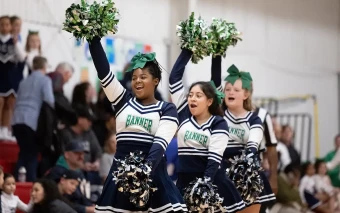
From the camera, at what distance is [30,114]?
8.88m

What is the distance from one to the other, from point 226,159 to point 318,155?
8.16 m

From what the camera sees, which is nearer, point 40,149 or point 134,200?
point 134,200

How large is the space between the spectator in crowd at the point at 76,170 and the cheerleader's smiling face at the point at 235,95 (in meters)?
1.78

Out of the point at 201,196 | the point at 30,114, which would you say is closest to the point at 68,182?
the point at 30,114

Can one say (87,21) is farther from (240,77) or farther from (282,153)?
(282,153)

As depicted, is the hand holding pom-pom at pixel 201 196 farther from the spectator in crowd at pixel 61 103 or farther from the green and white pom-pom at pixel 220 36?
the spectator in crowd at pixel 61 103

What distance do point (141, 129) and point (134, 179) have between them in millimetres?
373

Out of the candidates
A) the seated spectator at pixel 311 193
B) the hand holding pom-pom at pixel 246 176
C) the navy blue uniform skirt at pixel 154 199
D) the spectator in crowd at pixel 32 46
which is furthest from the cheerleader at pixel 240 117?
the seated spectator at pixel 311 193

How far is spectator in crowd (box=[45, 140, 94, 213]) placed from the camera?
809cm

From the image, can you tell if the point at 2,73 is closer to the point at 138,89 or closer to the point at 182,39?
the point at 182,39

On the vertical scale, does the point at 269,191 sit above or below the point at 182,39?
below

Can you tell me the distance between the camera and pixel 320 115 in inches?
599

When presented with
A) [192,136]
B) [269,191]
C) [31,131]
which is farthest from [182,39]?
[31,131]

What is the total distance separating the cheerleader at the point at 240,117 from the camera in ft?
23.4
